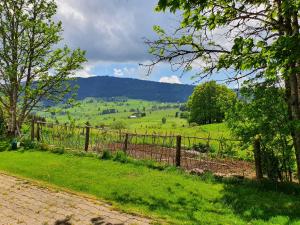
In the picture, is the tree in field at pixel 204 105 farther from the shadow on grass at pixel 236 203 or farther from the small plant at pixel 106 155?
the shadow on grass at pixel 236 203

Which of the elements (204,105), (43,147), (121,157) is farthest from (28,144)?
(204,105)

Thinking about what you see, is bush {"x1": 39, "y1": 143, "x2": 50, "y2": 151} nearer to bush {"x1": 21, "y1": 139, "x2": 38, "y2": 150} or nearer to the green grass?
bush {"x1": 21, "y1": 139, "x2": 38, "y2": 150}

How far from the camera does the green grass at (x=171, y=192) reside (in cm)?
1188

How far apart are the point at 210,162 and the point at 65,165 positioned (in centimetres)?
799

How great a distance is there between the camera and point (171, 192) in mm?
14828

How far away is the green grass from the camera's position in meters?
11.9

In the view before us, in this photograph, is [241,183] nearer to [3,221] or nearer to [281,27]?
[281,27]

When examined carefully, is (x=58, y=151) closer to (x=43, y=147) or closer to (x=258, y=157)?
(x=43, y=147)

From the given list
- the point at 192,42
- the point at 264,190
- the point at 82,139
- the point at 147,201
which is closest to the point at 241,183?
the point at 264,190

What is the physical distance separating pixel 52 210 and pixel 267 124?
9347mm

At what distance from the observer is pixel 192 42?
14945 millimetres

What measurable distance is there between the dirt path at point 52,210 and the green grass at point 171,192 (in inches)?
31.6

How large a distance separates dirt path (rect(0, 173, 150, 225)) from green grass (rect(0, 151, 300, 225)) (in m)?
0.80

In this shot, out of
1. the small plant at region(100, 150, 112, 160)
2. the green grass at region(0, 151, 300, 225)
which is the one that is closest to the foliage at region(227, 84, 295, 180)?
the green grass at region(0, 151, 300, 225)
